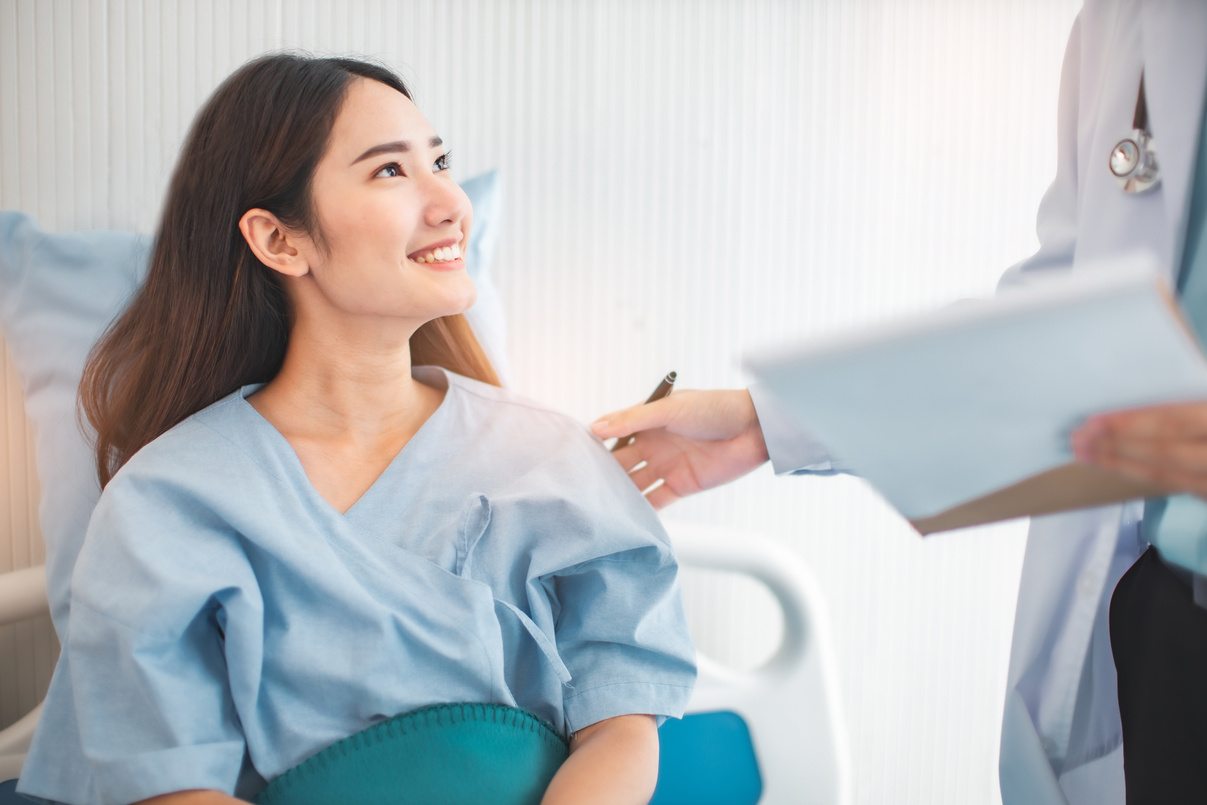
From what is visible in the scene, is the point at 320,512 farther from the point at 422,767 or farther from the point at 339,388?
the point at 422,767

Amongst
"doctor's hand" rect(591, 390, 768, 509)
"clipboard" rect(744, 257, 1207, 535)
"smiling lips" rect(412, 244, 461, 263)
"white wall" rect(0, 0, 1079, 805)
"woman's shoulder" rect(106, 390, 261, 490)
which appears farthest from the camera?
"white wall" rect(0, 0, 1079, 805)

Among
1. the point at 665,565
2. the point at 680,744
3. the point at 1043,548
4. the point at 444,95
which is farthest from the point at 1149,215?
the point at 444,95

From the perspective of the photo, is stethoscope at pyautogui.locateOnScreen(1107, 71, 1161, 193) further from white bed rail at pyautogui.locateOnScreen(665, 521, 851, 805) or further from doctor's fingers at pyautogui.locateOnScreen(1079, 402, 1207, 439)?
white bed rail at pyautogui.locateOnScreen(665, 521, 851, 805)

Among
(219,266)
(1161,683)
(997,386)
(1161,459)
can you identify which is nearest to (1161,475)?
(1161,459)

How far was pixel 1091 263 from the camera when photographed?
82 centimetres

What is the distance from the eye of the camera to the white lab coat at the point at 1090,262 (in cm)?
74

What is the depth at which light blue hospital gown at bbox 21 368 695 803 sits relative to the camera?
2.41 ft

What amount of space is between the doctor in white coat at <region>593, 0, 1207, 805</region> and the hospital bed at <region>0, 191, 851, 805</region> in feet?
0.69

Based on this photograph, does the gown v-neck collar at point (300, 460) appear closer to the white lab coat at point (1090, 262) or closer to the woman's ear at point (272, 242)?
the woman's ear at point (272, 242)

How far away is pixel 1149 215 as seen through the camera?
77 cm

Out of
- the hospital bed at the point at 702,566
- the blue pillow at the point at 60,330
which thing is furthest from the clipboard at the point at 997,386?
the blue pillow at the point at 60,330

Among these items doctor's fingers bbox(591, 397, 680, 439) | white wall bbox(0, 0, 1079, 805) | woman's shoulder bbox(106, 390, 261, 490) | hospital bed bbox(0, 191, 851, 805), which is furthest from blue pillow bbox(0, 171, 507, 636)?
doctor's fingers bbox(591, 397, 680, 439)

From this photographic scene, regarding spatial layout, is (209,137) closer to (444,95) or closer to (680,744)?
(444,95)

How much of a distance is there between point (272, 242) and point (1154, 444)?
2.75ft
